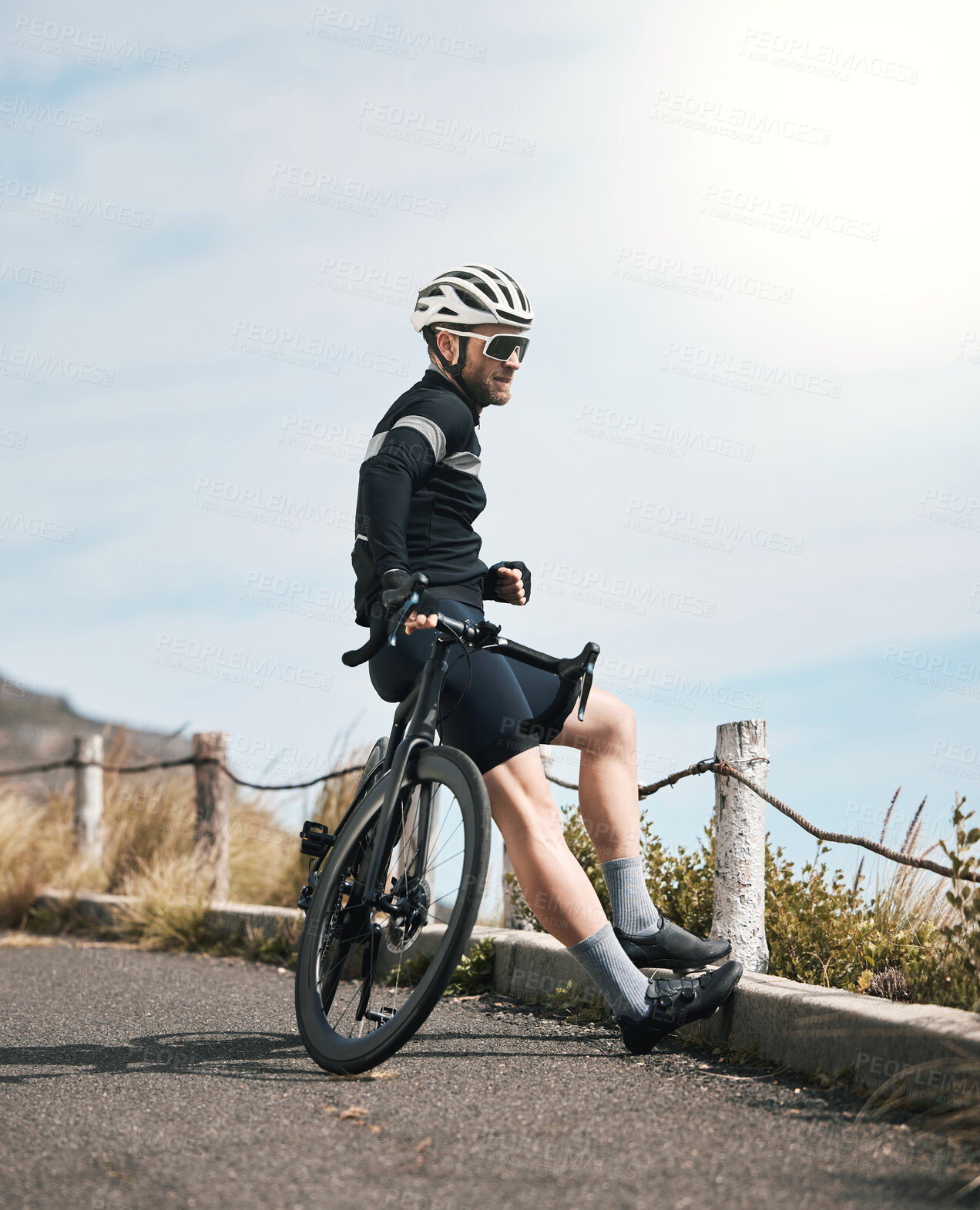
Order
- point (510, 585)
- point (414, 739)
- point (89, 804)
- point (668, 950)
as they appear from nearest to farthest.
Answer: point (414, 739)
point (668, 950)
point (510, 585)
point (89, 804)

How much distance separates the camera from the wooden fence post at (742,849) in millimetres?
4637

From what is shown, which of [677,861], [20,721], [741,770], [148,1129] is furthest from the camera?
[20,721]

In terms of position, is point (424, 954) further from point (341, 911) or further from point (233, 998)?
point (341, 911)

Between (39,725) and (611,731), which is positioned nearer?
(611,731)

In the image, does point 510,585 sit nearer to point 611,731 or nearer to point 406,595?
point 611,731

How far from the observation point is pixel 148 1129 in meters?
3.01

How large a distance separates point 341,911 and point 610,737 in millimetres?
1059

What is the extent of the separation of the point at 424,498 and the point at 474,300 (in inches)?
28.1

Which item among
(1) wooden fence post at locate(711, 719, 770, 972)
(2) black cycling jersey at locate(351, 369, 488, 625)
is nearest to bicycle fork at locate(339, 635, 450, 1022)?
(2) black cycling jersey at locate(351, 369, 488, 625)

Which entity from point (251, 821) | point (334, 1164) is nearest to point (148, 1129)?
point (334, 1164)

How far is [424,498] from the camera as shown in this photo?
396cm

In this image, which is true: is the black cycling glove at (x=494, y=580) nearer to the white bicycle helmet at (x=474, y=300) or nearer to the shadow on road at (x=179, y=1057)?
the white bicycle helmet at (x=474, y=300)

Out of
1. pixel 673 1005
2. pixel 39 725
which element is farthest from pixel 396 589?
pixel 39 725

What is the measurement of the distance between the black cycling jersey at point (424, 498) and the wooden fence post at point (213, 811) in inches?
217
